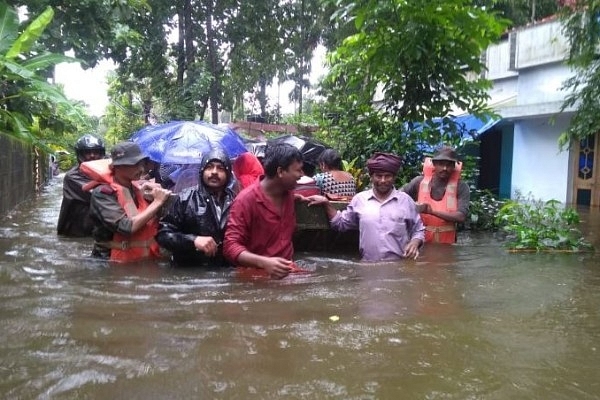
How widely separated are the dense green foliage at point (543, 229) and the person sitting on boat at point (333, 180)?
1849 mm

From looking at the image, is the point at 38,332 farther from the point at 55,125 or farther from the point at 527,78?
the point at 527,78

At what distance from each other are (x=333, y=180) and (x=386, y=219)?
1502mm

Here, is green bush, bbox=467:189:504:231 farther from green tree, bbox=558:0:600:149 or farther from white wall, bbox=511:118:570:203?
white wall, bbox=511:118:570:203

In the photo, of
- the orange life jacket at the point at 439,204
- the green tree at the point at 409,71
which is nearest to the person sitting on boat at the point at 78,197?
the green tree at the point at 409,71

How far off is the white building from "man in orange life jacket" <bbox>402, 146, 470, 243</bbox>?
8309 mm

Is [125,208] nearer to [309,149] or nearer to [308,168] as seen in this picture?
[308,168]

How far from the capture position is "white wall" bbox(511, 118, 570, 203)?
14.2 m

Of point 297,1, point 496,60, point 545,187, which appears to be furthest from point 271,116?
point 545,187

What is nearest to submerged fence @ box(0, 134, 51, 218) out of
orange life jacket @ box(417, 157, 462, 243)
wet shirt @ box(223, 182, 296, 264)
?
wet shirt @ box(223, 182, 296, 264)

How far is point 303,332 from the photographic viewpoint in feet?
9.47

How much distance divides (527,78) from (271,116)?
48.6 feet

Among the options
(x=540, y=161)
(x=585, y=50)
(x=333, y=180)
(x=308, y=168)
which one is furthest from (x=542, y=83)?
(x=333, y=180)

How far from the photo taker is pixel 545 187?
14.8 meters

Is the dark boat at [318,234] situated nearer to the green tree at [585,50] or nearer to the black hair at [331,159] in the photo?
the black hair at [331,159]
